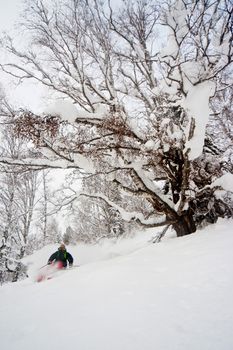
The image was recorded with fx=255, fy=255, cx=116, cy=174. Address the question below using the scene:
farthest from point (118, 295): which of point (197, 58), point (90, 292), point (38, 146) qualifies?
point (197, 58)

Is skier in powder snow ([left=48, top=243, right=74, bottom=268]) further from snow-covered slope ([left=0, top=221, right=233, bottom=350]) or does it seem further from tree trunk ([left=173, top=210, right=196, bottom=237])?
snow-covered slope ([left=0, top=221, right=233, bottom=350])

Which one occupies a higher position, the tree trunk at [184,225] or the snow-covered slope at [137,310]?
the tree trunk at [184,225]

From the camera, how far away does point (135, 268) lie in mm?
4812

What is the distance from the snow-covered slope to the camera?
2.35 meters

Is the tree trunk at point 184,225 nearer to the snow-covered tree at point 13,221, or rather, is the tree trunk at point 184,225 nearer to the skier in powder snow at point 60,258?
the skier in powder snow at point 60,258

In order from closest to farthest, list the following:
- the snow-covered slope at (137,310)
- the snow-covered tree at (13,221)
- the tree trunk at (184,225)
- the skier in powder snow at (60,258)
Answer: the snow-covered slope at (137,310) < the tree trunk at (184,225) < the skier in powder snow at (60,258) < the snow-covered tree at (13,221)

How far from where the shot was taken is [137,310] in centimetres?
295

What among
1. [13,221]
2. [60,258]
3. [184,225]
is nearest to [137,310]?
[184,225]

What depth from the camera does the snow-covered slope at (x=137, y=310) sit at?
2352 mm

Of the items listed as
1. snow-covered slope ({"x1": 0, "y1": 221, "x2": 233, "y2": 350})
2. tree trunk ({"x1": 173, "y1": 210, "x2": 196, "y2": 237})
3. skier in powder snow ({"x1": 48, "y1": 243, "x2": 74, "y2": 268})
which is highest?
tree trunk ({"x1": 173, "y1": 210, "x2": 196, "y2": 237})

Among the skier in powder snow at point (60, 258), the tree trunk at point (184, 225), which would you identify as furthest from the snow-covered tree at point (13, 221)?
the tree trunk at point (184, 225)

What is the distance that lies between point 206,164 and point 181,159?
1.27 meters

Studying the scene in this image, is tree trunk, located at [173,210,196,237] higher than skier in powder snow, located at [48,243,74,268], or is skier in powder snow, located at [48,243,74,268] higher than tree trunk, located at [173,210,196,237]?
tree trunk, located at [173,210,196,237]

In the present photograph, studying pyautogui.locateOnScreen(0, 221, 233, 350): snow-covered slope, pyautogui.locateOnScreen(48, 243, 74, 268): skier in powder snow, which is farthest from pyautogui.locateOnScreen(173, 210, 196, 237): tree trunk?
pyautogui.locateOnScreen(48, 243, 74, 268): skier in powder snow
